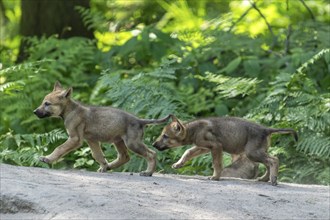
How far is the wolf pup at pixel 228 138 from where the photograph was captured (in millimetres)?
9469

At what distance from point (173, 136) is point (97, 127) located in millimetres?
1037

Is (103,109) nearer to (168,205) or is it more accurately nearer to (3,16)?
(168,205)

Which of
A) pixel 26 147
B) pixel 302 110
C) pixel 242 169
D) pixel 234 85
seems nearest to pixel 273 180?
pixel 242 169

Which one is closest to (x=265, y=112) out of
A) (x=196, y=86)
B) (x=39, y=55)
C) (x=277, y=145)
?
(x=277, y=145)

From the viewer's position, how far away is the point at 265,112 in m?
12.2

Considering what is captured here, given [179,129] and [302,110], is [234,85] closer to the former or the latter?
[302,110]

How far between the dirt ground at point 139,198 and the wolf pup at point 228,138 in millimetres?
589

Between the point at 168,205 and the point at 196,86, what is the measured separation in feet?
24.0

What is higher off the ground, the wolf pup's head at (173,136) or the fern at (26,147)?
the wolf pup's head at (173,136)

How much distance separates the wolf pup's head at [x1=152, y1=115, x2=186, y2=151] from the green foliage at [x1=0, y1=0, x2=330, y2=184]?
111cm

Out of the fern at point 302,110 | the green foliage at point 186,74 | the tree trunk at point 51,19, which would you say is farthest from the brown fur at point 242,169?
the tree trunk at point 51,19

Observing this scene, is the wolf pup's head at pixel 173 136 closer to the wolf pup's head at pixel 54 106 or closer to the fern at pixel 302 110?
the wolf pup's head at pixel 54 106

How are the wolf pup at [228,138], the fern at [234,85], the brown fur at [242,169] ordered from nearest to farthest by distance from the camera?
the wolf pup at [228,138]
the brown fur at [242,169]
the fern at [234,85]

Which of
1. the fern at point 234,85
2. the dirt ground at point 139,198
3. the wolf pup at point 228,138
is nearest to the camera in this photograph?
the dirt ground at point 139,198
